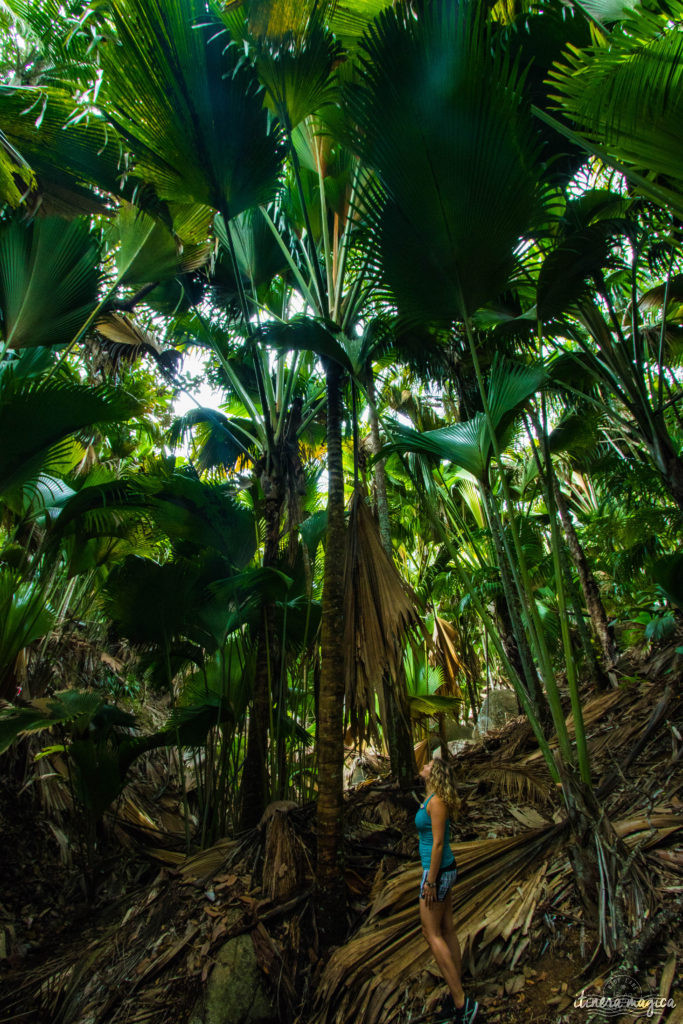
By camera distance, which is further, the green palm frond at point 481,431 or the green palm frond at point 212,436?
the green palm frond at point 212,436

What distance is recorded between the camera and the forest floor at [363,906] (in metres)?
2.14

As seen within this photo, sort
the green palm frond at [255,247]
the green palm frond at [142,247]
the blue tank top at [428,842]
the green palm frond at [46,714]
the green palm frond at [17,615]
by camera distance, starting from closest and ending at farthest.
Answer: the blue tank top at [428,842] → the green palm frond at [46,714] → the green palm frond at [17,615] → the green palm frond at [142,247] → the green palm frond at [255,247]

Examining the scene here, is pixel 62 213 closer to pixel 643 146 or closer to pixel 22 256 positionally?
pixel 22 256

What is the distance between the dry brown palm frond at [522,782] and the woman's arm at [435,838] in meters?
1.55

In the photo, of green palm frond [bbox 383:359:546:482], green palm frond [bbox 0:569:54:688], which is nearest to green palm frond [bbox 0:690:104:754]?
green palm frond [bbox 0:569:54:688]

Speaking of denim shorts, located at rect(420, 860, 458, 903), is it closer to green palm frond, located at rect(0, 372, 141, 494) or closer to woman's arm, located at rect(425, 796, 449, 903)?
woman's arm, located at rect(425, 796, 449, 903)

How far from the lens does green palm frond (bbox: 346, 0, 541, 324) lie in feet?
7.35

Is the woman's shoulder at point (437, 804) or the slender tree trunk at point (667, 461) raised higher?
the slender tree trunk at point (667, 461)

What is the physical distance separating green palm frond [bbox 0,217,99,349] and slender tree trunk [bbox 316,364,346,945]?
7.03ft

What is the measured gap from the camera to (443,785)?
2.56 m

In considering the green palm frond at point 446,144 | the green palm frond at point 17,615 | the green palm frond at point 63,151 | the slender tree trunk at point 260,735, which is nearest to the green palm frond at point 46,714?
the green palm frond at point 17,615

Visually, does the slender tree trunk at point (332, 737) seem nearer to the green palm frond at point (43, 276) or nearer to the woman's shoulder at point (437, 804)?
the woman's shoulder at point (437, 804)

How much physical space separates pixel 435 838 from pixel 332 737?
755mm

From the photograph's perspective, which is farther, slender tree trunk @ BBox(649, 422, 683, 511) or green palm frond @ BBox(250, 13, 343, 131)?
slender tree trunk @ BBox(649, 422, 683, 511)
